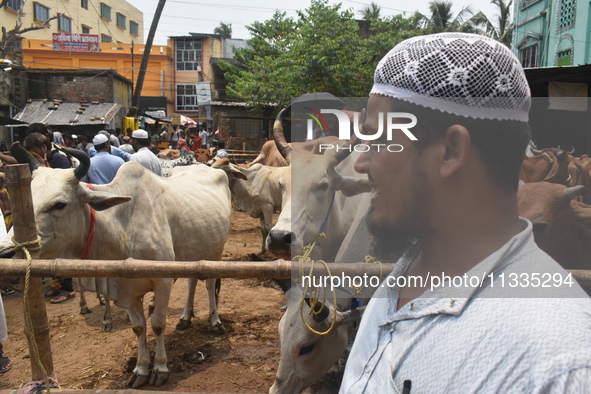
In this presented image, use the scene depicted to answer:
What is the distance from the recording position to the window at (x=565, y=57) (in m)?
11.6

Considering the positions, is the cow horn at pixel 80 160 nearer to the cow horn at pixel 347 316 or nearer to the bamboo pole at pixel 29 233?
the bamboo pole at pixel 29 233

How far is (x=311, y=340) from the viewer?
2.44 m

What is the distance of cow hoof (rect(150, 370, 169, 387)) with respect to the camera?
3.74 metres

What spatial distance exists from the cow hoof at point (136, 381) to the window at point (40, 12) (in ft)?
117

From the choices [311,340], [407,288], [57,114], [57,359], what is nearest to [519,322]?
[407,288]

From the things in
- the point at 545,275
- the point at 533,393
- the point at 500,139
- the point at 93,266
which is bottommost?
the point at 93,266

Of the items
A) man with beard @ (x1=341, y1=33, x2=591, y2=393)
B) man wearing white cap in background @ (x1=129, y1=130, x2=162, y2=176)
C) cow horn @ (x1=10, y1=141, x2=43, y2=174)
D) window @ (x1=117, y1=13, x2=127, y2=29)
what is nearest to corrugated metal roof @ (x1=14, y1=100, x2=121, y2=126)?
man wearing white cap in background @ (x1=129, y1=130, x2=162, y2=176)

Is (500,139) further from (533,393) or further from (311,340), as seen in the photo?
(311,340)

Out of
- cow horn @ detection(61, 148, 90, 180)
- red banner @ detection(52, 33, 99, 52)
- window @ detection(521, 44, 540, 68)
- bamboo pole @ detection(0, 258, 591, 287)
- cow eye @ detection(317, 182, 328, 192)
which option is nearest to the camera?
bamboo pole @ detection(0, 258, 591, 287)

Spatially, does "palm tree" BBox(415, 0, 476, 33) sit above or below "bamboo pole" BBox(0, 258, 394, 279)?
above

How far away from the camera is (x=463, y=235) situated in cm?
96

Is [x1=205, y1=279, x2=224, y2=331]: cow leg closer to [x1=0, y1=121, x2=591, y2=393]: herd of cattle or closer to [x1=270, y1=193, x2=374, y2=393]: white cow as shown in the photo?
[x1=0, y1=121, x2=591, y2=393]: herd of cattle

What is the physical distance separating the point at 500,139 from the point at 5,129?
18.4 metres

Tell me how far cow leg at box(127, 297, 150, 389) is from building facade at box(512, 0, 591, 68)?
11.5m
